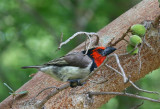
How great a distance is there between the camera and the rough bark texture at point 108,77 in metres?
3.01

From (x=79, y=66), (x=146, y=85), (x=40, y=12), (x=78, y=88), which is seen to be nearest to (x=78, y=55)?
(x=79, y=66)

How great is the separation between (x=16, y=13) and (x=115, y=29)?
9.07 ft

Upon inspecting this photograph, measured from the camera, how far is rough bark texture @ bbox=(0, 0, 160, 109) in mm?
3006

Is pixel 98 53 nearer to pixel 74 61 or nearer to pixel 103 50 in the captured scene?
pixel 103 50

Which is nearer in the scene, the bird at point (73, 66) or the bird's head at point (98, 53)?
the bird at point (73, 66)

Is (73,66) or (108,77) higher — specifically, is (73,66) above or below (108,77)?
above

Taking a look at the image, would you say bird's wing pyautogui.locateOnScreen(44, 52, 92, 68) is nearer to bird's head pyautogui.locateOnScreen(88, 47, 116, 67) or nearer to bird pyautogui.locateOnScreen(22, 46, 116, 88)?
bird pyautogui.locateOnScreen(22, 46, 116, 88)

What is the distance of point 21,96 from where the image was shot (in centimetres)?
315

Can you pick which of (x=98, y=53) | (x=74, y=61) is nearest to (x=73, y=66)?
(x=74, y=61)

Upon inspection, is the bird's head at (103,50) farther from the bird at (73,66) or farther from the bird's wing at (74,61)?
the bird's wing at (74,61)

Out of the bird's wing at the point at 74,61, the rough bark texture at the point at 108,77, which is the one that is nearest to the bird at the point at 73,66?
the bird's wing at the point at 74,61

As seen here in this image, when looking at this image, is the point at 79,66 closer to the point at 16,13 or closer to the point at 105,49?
the point at 105,49

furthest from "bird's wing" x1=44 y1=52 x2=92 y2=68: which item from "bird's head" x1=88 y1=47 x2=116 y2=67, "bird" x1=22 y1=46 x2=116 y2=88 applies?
"bird's head" x1=88 y1=47 x2=116 y2=67

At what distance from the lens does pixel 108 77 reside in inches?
121
